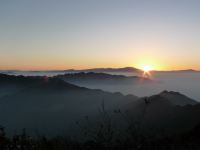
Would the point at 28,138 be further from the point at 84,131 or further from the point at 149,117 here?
Answer: the point at 149,117

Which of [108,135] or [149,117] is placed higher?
[108,135]

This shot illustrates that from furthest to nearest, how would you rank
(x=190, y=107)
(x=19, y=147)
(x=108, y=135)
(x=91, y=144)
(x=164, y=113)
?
(x=164, y=113), (x=190, y=107), (x=91, y=144), (x=108, y=135), (x=19, y=147)

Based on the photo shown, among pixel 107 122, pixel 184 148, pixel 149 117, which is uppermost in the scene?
pixel 107 122

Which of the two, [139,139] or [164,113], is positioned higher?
[139,139]

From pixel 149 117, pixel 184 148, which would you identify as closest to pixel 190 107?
pixel 149 117

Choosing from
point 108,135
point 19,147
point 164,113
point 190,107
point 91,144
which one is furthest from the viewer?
point 164,113

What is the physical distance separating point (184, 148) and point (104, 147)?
195 cm

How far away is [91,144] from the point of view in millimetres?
8852

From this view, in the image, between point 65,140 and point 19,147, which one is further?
point 65,140

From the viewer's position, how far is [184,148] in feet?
29.1

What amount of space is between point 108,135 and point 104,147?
0.51m

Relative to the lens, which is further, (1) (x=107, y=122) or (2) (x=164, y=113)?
(2) (x=164, y=113)

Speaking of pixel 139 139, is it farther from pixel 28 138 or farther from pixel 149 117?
pixel 149 117

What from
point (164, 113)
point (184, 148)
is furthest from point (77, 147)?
point (164, 113)
